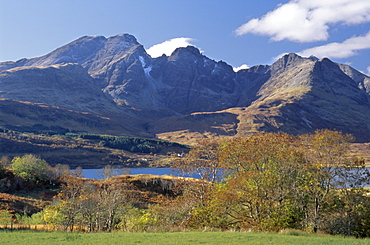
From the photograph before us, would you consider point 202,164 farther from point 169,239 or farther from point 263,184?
point 169,239

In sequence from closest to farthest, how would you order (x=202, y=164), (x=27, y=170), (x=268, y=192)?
(x=268, y=192)
(x=202, y=164)
(x=27, y=170)

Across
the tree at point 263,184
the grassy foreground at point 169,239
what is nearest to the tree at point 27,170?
the grassy foreground at point 169,239

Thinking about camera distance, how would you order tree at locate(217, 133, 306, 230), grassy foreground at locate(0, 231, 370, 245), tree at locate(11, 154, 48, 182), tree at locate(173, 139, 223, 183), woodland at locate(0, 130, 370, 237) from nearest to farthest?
grassy foreground at locate(0, 231, 370, 245) → woodland at locate(0, 130, 370, 237) → tree at locate(217, 133, 306, 230) → tree at locate(173, 139, 223, 183) → tree at locate(11, 154, 48, 182)

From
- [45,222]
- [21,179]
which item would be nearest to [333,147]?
[45,222]

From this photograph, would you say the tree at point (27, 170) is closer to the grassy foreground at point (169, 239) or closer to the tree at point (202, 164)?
the tree at point (202, 164)

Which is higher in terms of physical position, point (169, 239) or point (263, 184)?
point (263, 184)

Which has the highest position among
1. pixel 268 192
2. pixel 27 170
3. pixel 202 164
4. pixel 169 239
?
pixel 202 164

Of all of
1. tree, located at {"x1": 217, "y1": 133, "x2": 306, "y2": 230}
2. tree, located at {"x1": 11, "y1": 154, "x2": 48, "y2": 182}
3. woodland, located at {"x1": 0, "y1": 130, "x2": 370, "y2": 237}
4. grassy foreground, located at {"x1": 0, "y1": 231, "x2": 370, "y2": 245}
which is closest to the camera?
grassy foreground, located at {"x1": 0, "y1": 231, "x2": 370, "y2": 245}

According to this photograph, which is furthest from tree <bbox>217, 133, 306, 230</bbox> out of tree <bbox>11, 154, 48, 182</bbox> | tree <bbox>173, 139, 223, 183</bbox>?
tree <bbox>11, 154, 48, 182</bbox>

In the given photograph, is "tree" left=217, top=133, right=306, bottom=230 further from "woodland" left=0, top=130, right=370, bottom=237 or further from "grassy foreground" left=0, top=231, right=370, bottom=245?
"grassy foreground" left=0, top=231, right=370, bottom=245

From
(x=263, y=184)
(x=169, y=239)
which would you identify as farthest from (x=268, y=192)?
(x=169, y=239)

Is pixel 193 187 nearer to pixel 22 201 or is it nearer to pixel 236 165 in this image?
pixel 236 165

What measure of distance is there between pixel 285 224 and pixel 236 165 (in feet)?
30.5

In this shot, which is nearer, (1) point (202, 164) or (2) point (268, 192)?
(2) point (268, 192)
